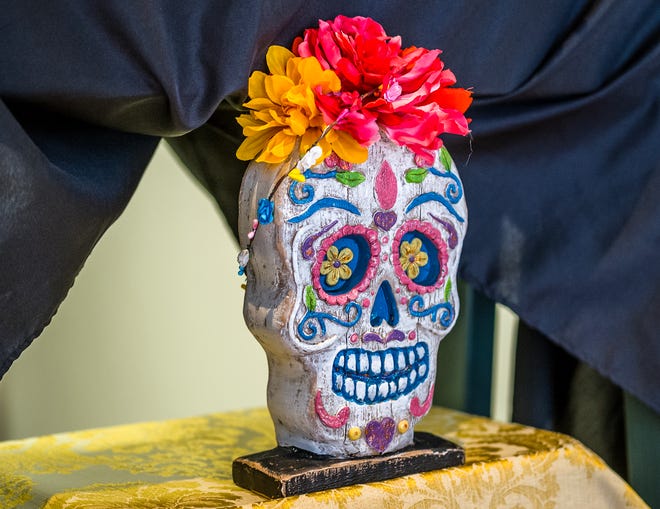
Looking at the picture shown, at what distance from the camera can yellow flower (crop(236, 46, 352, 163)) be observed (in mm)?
970

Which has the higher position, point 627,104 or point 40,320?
point 627,104

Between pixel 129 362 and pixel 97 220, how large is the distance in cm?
174

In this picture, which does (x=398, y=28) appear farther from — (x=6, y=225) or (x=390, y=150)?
(x=6, y=225)

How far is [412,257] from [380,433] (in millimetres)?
206

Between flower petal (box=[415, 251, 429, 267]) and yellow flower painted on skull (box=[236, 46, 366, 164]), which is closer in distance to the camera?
yellow flower painted on skull (box=[236, 46, 366, 164])

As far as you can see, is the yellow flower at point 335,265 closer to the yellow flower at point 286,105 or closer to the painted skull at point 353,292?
the painted skull at point 353,292

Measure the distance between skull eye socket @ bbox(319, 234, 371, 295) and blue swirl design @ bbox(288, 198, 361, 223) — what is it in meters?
0.03

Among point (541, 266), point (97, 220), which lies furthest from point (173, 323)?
point (97, 220)

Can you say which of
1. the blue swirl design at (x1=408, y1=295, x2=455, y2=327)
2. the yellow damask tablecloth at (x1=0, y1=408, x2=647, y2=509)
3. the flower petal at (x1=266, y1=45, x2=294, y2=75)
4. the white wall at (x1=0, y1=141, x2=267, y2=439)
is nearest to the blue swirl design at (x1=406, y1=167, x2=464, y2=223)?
the blue swirl design at (x1=408, y1=295, x2=455, y2=327)

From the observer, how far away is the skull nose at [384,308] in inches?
41.7

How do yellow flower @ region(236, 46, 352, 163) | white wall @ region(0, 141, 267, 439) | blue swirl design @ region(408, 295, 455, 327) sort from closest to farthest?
1. yellow flower @ region(236, 46, 352, 163)
2. blue swirl design @ region(408, 295, 455, 327)
3. white wall @ region(0, 141, 267, 439)

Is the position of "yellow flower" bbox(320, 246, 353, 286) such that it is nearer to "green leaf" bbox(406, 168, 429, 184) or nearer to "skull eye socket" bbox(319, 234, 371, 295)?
"skull eye socket" bbox(319, 234, 371, 295)

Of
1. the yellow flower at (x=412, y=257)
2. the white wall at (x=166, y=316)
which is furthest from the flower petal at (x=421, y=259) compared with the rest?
the white wall at (x=166, y=316)

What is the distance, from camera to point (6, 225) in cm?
90
